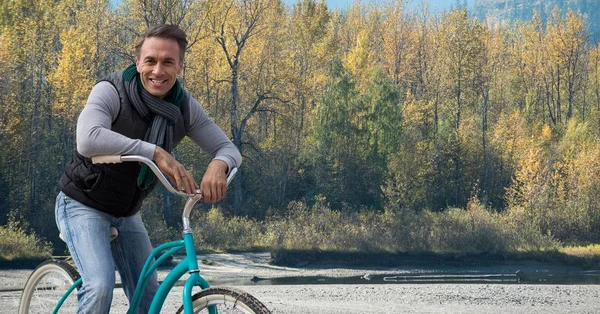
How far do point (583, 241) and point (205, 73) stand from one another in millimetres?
20321

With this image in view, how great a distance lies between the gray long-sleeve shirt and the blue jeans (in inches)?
18.3

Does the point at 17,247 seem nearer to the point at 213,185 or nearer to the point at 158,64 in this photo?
the point at 158,64

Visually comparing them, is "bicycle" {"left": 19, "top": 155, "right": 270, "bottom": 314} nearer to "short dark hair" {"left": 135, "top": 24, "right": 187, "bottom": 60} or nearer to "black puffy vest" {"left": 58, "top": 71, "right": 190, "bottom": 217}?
"black puffy vest" {"left": 58, "top": 71, "right": 190, "bottom": 217}

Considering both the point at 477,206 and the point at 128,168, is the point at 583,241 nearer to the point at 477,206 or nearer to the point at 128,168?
the point at 477,206

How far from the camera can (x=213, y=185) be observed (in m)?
3.80

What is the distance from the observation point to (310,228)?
1335 inches

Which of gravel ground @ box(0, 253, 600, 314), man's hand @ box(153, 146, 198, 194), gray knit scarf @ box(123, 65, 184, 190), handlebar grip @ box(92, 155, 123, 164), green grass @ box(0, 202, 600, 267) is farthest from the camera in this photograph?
green grass @ box(0, 202, 600, 267)

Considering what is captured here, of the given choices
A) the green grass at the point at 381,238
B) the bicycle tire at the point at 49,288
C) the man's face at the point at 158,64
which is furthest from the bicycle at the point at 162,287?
the green grass at the point at 381,238

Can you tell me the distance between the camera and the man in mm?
3822

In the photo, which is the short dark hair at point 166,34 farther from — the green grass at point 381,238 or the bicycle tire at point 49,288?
the green grass at point 381,238

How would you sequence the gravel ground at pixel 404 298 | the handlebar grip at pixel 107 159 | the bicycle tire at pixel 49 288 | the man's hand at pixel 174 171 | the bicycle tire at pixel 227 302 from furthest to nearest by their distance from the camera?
the gravel ground at pixel 404 298
the bicycle tire at pixel 49 288
the handlebar grip at pixel 107 159
the man's hand at pixel 174 171
the bicycle tire at pixel 227 302

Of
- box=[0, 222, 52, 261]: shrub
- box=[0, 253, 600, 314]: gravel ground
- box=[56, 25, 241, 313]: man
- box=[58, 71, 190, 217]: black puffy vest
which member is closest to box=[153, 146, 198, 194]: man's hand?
box=[56, 25, 241, 313]: man

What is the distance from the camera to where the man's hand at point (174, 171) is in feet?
12.0

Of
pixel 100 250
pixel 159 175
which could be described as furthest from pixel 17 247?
pixel 159 175
